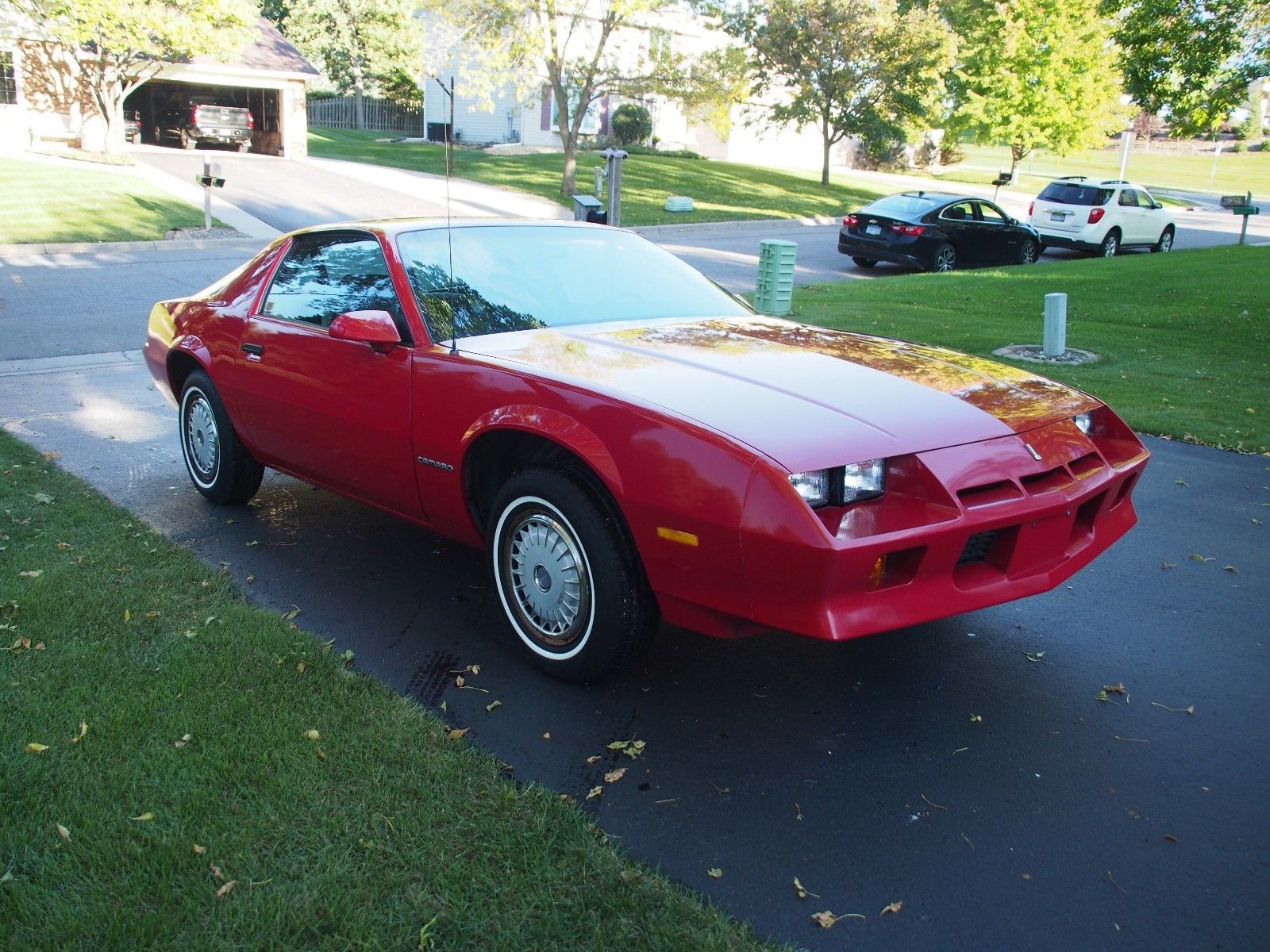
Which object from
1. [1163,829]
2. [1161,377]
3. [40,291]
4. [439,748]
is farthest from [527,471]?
[40,291]

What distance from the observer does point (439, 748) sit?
3.33m

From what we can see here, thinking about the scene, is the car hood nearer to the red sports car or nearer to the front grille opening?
the red sports car

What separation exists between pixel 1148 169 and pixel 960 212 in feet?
157

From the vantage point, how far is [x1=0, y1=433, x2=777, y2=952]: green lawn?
8.39 feet

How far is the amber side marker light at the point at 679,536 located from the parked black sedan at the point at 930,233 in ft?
53.8

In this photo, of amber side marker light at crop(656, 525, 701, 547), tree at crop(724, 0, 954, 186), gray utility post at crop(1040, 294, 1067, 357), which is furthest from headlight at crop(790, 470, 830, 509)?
tree at crop(724, 0, 954, 186)

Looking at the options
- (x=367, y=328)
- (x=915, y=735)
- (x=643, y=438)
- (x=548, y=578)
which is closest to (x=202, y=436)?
(x=367, y=328)

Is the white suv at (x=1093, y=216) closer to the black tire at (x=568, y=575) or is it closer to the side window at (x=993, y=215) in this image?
the side window at (x=993, y=215)

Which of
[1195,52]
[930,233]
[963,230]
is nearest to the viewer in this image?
[1195,52]

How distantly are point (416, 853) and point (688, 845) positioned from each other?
2.34ft

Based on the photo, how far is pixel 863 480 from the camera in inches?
128

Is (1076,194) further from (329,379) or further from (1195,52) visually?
(329,379)

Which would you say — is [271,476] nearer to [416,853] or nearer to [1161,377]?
[416,853]

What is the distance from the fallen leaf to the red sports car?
0.71 meters
